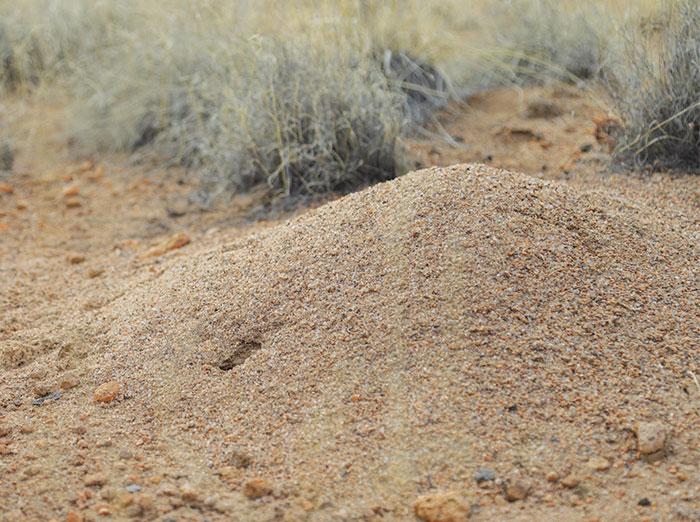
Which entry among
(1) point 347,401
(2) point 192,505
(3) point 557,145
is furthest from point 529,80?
(2) point 192,505

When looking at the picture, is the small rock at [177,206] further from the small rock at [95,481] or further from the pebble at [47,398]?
the small rock at [95,481]

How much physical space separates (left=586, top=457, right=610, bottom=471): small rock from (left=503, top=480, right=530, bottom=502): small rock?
0.55ft

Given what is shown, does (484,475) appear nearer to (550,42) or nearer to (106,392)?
(106,392)

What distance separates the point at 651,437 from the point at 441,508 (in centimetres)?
54

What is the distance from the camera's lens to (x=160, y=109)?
551 cm

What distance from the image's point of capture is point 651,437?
2.18 metres

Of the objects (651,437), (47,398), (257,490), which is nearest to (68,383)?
(47,398)

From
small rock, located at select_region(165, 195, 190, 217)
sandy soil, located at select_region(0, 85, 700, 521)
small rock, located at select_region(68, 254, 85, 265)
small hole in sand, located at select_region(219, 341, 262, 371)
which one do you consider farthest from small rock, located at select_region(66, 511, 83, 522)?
small rock, located at select_region(165, 195, 190, 217)

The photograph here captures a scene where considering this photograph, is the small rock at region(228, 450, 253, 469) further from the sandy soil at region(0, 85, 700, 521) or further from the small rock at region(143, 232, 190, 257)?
the small rock at region(143, 232, 190, 257)

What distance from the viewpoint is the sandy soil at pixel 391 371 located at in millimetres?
2160

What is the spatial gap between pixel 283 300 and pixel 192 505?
80 centimetres

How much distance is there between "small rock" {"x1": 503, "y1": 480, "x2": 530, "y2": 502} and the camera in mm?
2102

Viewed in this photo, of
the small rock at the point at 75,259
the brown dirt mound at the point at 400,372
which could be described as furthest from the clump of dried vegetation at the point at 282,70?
the brown dirt mound at the point at 400,372

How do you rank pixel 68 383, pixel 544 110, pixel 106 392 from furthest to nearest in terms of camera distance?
1. pixel 544 110
2. pixel 68 383
3. pixel 106 392
